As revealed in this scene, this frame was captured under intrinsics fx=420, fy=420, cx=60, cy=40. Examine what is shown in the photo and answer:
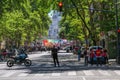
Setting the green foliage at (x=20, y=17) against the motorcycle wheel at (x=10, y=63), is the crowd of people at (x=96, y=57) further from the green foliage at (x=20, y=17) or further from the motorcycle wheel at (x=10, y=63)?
the green foliage at (x=20, y=17)

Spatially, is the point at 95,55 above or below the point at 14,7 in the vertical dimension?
below

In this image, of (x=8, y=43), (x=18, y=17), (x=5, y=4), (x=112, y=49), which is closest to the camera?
(x=5, y=4)

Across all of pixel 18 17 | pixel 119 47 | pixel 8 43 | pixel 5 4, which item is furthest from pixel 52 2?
pixel 8 43

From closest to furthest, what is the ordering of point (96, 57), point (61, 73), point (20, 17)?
1. point (61, 73)
2. point (96, 57)
3. point (20, 17)

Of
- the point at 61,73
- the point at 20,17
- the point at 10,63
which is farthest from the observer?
the point at 20,17

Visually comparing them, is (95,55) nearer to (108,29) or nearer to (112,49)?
(108,29)

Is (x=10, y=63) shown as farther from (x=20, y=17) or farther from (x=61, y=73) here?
(x=20, y=17)

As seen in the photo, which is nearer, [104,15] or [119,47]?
[119,47]

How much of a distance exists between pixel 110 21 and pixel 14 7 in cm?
1138

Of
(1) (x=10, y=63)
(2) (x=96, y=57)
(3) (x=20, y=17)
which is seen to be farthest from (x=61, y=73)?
(3) (x=20, y=17)

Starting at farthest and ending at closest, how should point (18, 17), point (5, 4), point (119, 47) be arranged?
point (18, 17), point (5, 4), point (119, 47)

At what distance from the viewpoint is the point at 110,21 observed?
4500 centimetres

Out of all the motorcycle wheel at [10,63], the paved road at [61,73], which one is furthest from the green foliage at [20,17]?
the paved road at [61,73]

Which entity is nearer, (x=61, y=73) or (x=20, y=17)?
(x=61, y=73)
